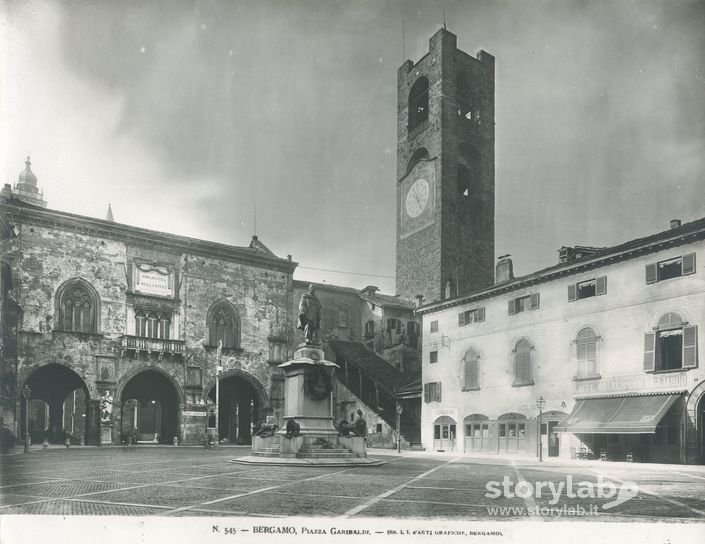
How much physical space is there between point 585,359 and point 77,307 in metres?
27.9

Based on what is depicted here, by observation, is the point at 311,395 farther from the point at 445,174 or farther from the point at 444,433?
the point at 445,174

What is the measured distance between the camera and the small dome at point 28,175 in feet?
46.5

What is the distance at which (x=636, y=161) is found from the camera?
51.0ft

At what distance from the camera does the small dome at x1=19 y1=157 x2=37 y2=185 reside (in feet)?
46.5

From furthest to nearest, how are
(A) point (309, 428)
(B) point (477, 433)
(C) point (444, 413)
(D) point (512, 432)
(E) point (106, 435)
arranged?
(E) point (106, 435) < (C) point (444, 413) < (B) point (477, 433) < (D) point (512, 432) < (A) point (309, 428)

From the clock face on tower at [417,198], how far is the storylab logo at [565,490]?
38.0 metres

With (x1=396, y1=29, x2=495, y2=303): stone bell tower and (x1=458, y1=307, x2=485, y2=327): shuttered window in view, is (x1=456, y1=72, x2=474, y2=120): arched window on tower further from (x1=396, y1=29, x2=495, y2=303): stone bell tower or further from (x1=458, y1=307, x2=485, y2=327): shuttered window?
(x1=458, y1=307, x2=485, y2=327): shuttered window

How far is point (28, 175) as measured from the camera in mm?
15625

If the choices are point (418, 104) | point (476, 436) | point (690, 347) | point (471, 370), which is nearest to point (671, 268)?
point (690, 347)

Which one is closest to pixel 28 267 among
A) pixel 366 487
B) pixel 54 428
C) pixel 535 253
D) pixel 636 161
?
pixel 54 428

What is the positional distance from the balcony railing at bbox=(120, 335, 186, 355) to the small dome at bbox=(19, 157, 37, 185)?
24262 mm

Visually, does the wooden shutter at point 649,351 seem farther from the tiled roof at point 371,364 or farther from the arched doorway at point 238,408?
the arched doorway at point 238,408

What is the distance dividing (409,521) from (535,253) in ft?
57.7

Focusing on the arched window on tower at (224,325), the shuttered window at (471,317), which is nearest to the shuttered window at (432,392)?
the shuttered window at (471,317)
